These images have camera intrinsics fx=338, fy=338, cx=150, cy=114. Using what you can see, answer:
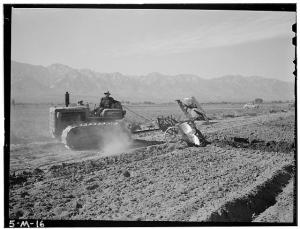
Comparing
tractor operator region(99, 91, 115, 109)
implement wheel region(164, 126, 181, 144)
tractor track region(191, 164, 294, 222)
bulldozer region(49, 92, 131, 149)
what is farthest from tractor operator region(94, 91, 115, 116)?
tractor track region(191, 164, 294, 222)

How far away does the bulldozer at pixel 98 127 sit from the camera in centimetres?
1170

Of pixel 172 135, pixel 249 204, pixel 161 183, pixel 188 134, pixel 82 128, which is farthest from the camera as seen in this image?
pixel 172 135

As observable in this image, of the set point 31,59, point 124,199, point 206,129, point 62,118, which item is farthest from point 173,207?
point 206,129

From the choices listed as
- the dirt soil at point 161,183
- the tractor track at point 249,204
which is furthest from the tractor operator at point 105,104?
the tractor track at point 249,204

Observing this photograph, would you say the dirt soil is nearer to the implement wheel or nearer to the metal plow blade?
the metal plow blade

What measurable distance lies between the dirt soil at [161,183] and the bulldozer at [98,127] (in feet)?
1.81

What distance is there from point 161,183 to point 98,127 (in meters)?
4.47

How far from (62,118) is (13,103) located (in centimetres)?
374

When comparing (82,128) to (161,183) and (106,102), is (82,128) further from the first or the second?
(161,183)

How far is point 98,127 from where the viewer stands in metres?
12.0

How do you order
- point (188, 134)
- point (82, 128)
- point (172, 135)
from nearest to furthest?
point (82, 128), point (188, 134), point (172, 135)

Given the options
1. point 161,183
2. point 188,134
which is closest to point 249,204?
point 161,183

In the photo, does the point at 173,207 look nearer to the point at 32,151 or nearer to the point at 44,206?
the point at 44,206

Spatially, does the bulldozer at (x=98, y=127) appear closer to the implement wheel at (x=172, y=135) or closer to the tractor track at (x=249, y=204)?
the implement wheel at (x=172, y=135)
